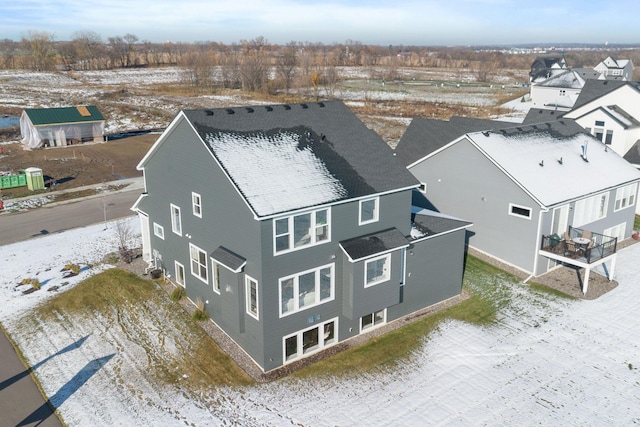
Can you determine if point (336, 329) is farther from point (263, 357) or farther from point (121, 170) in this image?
point (121, 170)

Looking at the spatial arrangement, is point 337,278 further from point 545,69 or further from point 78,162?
point 545,69

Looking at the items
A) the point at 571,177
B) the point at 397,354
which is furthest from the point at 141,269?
the point at 571,177

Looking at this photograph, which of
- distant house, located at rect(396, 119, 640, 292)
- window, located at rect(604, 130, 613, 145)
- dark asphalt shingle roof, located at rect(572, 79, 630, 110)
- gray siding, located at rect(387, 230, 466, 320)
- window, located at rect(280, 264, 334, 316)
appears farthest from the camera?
dark asphalt shingle roof, located at rect(572, 79, 630, 110)

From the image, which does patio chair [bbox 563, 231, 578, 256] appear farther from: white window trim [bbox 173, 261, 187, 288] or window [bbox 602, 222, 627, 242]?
white window trim [bbox 173, 261, 187, 288]

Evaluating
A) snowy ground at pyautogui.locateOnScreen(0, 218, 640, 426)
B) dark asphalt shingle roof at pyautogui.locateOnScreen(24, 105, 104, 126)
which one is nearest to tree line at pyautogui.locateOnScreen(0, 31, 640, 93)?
dark asphalt shingle roof at pyautogui.locateOnScreen(24, 105, 104, 126)

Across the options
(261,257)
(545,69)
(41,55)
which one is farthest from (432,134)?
(41,55)

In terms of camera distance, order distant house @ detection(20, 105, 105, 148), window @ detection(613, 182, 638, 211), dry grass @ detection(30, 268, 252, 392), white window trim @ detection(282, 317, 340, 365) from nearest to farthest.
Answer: dry grass @ detection(30, 268, 252, 392) → white window trim @ detection(282, 317, 340, 365) → window @ detection(613, 182, 638, 211) → distant house @ detection(20, 105, 105, 148)

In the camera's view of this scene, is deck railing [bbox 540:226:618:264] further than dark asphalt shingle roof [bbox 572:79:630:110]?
No
